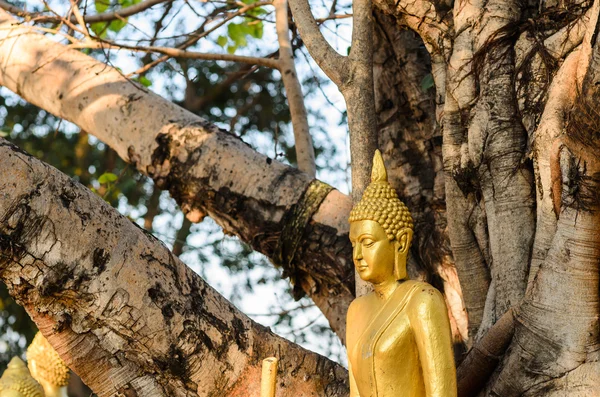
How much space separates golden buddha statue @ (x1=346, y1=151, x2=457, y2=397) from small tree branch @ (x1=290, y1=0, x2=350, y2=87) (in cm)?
69

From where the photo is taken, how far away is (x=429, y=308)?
7.07 ft

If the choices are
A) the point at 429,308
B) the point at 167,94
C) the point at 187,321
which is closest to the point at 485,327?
the point at 429,308

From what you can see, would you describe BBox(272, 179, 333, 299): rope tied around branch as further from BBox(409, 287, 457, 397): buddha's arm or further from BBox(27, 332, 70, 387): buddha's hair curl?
BBox(409, 287, 457, 397): buddha's arm

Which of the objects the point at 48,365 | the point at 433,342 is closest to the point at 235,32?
the point at 48,365

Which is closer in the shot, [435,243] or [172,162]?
[435,243]

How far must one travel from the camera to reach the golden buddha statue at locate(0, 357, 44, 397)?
311 centimetres

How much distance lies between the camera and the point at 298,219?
11.3ft

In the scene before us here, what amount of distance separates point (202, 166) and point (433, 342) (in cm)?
168

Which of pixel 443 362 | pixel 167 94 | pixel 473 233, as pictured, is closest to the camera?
pixel 443 362

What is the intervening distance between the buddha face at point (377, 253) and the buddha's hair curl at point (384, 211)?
1 cm

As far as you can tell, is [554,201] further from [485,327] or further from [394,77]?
[394,77]

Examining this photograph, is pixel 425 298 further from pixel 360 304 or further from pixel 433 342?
pixel 360 304

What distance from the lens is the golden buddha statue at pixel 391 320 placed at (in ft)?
7.00

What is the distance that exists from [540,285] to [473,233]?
2.07 feet
